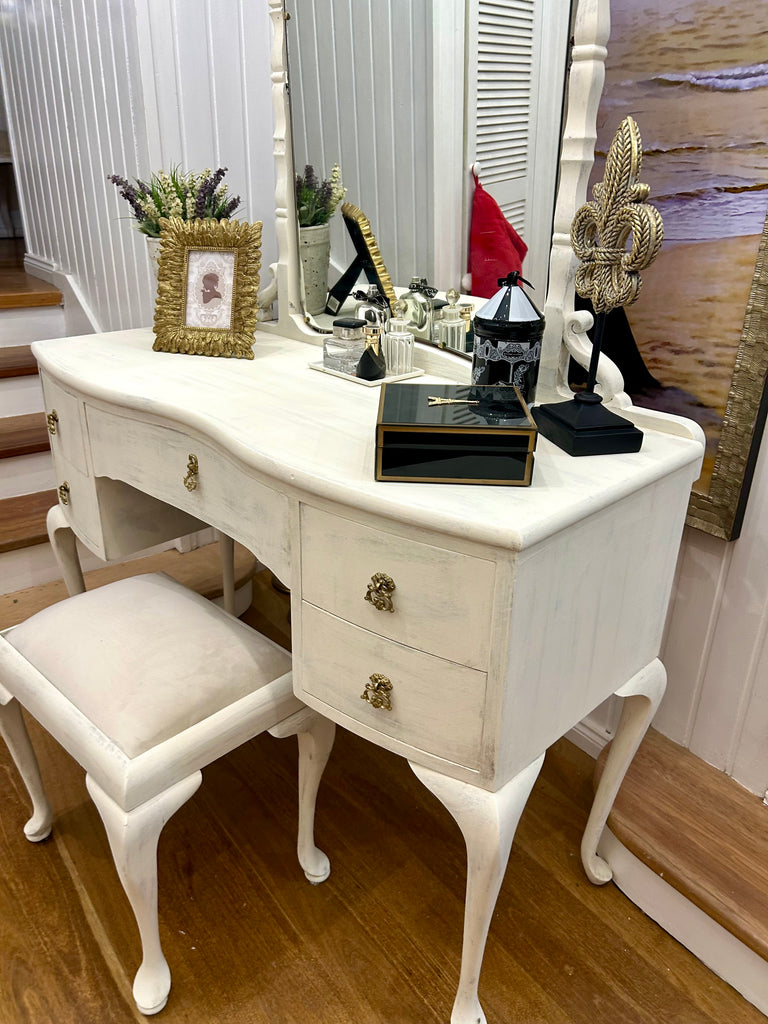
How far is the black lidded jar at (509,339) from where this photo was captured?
43.9 inches

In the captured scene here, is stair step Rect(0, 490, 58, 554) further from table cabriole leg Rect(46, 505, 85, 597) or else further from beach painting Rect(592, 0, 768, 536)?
beach painting Rect(592, 0, 768, 536)

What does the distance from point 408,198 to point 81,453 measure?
2.45ft

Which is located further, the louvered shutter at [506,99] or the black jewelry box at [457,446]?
the louvered shutter at [506,99]

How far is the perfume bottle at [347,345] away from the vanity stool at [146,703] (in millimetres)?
473

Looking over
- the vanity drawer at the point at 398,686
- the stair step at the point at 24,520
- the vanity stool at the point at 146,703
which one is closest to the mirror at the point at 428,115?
the vanity drawer at the point at 398,686

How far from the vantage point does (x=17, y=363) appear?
2369 mm

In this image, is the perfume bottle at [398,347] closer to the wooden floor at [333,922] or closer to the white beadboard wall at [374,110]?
the white beadboard wall at [374,110]

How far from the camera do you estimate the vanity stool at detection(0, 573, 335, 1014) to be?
1.05 meters

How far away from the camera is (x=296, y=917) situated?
52.4 inches

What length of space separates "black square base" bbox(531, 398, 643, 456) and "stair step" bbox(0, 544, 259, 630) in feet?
4.15

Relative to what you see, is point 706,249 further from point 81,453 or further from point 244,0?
point 244,0

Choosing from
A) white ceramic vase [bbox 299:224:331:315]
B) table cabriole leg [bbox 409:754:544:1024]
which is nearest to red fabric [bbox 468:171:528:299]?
white ceramic vase [bbox 299:224:331:315]

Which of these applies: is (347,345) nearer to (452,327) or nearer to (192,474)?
(452,327)

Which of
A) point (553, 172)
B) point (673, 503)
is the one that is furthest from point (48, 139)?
point (673, 503)
